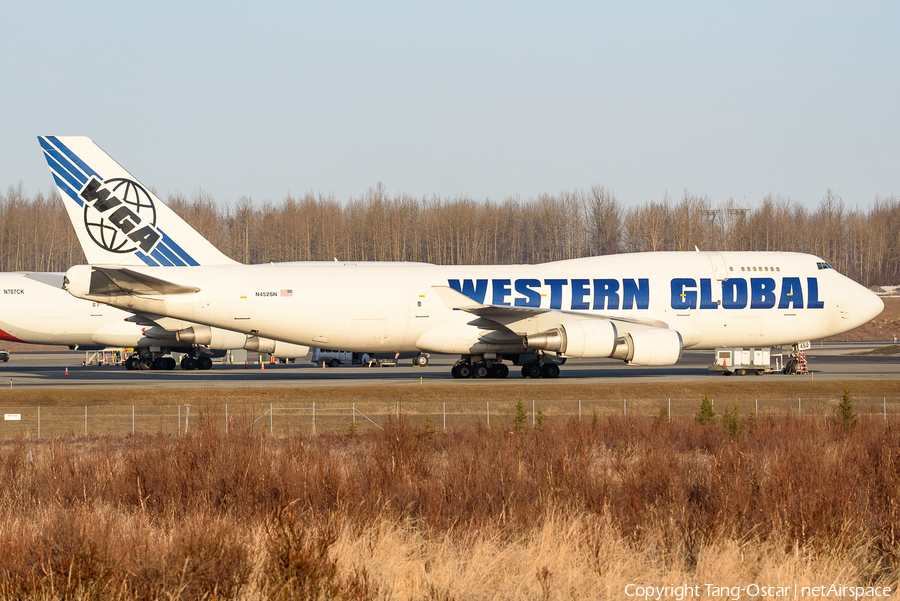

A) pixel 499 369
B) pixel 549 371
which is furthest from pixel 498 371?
pixel 549 371

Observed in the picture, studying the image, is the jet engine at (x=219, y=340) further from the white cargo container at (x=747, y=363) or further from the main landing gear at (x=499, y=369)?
the white cargo container at (x=747, y=363)

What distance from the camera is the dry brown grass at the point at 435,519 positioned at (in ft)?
29.5

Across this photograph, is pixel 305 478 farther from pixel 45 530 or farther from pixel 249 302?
pixel 249 302

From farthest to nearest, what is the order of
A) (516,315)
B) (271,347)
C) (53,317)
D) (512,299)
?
(53,317) < (271,347) < (512,299) < (516,315)

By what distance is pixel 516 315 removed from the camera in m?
32.6

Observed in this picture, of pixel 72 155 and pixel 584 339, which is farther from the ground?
pixel 72 155

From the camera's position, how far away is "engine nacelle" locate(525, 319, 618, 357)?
3159 cm

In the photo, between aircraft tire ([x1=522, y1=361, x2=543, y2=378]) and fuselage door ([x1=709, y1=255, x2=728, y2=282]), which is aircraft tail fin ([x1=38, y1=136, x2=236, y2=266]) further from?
fuselage door ([x1=709, y1=255, x2=728, y2=282])

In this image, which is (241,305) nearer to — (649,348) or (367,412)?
(367,412)

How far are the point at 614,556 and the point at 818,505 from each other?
334cm

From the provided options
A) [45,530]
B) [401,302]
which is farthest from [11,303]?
[45,530]

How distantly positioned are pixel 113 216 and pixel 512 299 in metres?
16.7

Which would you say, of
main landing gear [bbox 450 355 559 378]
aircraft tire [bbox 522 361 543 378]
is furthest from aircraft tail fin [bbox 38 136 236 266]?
aircraft tire [bbox 522 361 543 378]

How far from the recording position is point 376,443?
17.5 metres
